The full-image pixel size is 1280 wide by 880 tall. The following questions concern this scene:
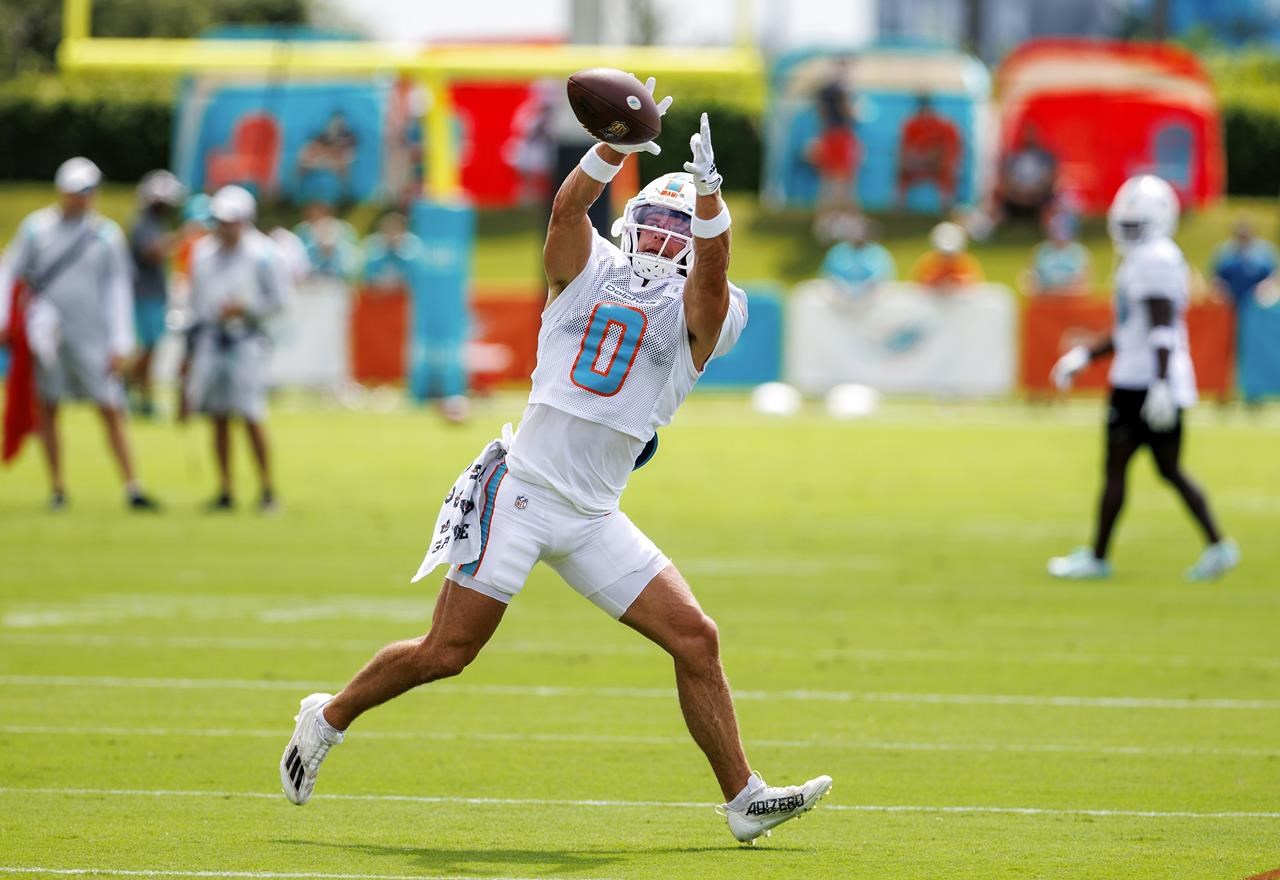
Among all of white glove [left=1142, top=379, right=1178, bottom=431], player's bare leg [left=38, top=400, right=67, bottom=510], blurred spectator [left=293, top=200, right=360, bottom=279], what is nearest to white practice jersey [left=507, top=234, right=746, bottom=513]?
white glove [left=1142, top=379, right=1178, bottom=431]

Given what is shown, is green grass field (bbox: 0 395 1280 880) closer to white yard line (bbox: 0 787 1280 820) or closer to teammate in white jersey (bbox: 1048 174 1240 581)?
white yard line (bbox: 0 787 1280 820)

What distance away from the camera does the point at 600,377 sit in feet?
23.5

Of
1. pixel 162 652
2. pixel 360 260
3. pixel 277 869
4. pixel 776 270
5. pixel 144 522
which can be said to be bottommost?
pixel 776 270

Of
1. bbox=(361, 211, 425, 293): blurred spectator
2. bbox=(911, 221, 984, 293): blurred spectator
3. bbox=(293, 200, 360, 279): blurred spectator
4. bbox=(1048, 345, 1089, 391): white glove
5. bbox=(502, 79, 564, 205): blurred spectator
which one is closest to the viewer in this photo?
bbox=(1048, 345, 1089, 391): white glove

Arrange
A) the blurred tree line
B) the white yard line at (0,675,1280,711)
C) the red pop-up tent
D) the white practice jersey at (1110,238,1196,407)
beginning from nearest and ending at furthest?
the white yard line at (0,675,1280,711), the white practice jersey at (1110,238,1196,407), the blurred tree line, the red pop-up tent

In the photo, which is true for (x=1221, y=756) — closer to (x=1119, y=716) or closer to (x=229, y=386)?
(x=1119, y=716)

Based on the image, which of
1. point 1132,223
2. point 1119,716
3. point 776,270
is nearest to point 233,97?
point 776,270

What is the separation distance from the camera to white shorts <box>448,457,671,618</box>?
710 cm

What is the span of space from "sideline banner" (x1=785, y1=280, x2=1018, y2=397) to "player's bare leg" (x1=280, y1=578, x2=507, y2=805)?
22387 millimetres

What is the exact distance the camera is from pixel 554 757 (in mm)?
8359

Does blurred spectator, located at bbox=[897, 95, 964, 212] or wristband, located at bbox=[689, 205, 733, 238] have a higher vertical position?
wristband, located at bbox=[689, 205, 733, 238]

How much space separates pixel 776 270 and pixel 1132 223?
28.2 metres

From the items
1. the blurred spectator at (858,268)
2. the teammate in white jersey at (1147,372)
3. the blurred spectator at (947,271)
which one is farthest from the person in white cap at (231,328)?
the blurred spectator at (947,271)

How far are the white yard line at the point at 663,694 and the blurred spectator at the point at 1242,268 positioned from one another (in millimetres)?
19877
